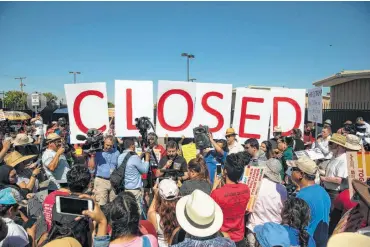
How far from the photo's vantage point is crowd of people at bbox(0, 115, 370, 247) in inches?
75.1

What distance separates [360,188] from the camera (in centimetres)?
207

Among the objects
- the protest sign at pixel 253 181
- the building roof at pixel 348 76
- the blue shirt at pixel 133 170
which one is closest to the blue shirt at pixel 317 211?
the protest sign at pixel 253 181

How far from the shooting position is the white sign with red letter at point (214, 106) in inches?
214

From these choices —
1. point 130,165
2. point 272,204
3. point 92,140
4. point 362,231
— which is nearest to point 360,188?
point 362,231

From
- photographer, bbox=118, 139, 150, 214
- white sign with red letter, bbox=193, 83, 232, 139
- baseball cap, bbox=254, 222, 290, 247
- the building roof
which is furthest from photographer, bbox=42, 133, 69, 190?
the building roof

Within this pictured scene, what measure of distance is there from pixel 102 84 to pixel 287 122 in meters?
3.93

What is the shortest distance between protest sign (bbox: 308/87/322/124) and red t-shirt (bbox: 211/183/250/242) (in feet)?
13.8

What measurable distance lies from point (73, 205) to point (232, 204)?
144 centimetres

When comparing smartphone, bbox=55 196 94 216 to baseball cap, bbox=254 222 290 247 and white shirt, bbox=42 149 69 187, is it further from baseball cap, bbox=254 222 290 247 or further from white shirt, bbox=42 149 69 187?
white shirt, bbox=42 149 69 187

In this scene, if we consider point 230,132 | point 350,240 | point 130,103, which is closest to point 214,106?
point 230,132

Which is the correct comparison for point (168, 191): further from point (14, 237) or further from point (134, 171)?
point (134, 171)

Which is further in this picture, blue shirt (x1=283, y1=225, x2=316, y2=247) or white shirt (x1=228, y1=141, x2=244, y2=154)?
white shirt (x1=228, y1=141, x2=244, y2=154)

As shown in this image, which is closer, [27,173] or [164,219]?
[164,219]

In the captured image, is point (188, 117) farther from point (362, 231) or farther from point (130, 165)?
point (362, 231)
